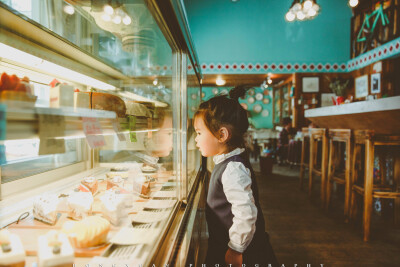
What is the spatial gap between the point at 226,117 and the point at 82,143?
123 centimetres

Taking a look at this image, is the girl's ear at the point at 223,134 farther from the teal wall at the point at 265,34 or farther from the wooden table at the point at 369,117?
the teal wall at the point at 265,34

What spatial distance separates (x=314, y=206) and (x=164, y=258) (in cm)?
308

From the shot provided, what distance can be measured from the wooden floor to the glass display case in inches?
53.0

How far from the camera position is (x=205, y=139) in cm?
140

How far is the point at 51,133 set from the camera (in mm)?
460

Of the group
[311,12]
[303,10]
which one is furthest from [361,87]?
[303,10]

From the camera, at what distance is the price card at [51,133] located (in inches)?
17.2

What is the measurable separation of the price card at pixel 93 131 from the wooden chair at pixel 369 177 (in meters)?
2.39

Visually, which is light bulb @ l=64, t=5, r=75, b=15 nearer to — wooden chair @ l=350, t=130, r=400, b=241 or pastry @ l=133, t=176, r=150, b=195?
pastry @ l=133, t=176, r=150, b=195

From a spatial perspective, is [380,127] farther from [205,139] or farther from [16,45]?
[16,45]

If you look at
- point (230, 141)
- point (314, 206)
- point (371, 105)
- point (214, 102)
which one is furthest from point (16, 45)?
point (314, 206)

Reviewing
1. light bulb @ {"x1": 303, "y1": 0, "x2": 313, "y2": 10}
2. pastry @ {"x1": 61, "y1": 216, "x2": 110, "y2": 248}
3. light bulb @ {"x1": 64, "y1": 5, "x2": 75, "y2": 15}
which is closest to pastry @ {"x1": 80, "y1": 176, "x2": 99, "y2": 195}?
pastry @ {"x1": 61, "y1": 216, "x2": 110, "y2": 248}

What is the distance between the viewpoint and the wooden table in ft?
6.12

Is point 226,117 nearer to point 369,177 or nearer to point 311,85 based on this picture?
point 369,177
